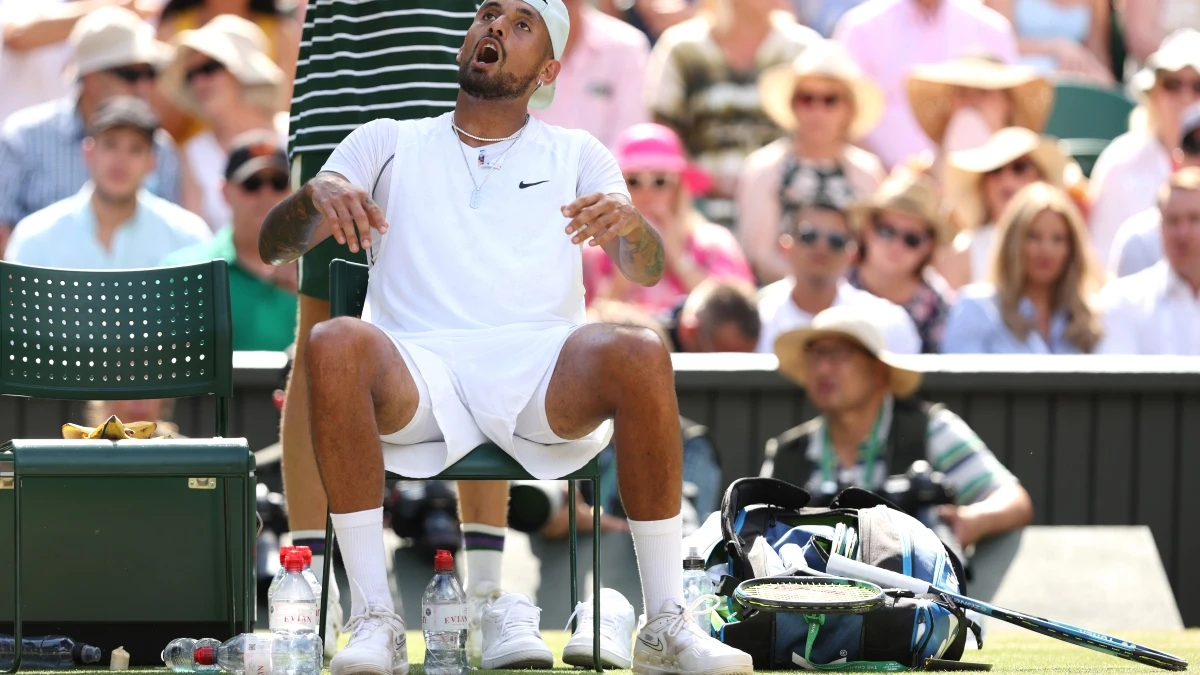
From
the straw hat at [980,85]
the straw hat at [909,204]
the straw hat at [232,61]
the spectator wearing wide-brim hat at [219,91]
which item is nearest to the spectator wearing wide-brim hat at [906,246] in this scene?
the straw hat at [909,204]

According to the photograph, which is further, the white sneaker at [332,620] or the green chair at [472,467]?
the white sneaker at [332,620]

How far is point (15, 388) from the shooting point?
16.2 feet

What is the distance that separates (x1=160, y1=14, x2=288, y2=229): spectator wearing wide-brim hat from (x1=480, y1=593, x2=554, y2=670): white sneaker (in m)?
5.15

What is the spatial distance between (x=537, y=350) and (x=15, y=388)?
1400mm

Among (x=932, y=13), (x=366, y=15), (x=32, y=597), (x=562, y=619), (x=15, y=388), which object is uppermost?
(x=932, y=13)

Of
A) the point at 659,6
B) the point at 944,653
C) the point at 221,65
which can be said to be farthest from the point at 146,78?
the point at 944,653

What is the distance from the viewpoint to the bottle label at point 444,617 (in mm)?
4434

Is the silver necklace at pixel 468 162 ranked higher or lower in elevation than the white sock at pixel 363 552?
higher

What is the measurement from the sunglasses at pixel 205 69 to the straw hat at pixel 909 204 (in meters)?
3.16

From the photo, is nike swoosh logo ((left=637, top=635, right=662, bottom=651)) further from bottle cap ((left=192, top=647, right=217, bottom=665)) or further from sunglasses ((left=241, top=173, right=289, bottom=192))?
sunglasses ((left=241, top=173, right=289, bottom=192))

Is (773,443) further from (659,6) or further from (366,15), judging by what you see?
(659,6)

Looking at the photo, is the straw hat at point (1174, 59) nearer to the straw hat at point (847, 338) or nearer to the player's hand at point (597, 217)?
the straw hat at point (847, 338)

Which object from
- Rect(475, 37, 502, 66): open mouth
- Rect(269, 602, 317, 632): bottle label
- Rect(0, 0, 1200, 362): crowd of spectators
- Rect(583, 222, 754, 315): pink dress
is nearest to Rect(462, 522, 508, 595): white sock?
Rect(269, 602, 317, 632): bottle label

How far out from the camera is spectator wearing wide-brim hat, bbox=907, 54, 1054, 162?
387 inches
